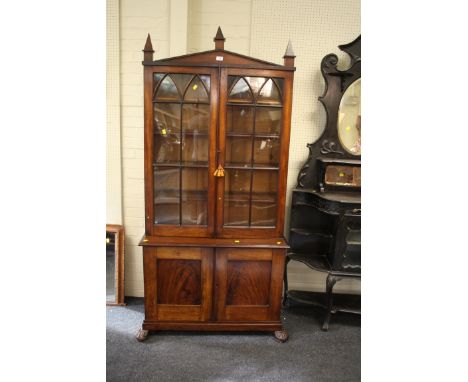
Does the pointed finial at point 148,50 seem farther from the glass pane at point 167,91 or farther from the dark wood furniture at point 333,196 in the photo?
the dark wood furniture at point 333,196

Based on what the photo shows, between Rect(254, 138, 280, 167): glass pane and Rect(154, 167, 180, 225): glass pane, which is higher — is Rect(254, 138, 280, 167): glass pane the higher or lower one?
the higher one

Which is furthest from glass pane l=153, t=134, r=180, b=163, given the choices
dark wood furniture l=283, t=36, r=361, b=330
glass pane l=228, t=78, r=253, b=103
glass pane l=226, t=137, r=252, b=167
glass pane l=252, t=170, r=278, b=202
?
dark wood furniture l=283, t=36, r=361, b=330

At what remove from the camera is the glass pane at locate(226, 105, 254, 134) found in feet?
7.82

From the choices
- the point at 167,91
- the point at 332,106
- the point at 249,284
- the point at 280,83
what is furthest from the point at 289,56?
the point at 249,284

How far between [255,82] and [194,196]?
0.93m

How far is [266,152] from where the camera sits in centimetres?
245

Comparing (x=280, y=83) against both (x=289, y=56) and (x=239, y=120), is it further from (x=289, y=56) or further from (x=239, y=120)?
(x=239, y=120)

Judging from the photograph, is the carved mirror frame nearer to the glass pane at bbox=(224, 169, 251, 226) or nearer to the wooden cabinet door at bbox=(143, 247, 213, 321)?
the glass pane at bbox=(224, 169, 251, 226)

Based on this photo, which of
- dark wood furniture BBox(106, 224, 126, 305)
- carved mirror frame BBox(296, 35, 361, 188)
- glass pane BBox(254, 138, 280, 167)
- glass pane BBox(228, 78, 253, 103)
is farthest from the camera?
dark wood furniture BBox(106, 224, 126, 305)

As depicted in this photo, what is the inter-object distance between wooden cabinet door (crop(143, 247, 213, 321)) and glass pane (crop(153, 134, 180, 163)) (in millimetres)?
640

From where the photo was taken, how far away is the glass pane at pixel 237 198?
2.47m

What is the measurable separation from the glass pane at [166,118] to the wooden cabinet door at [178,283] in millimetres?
846
